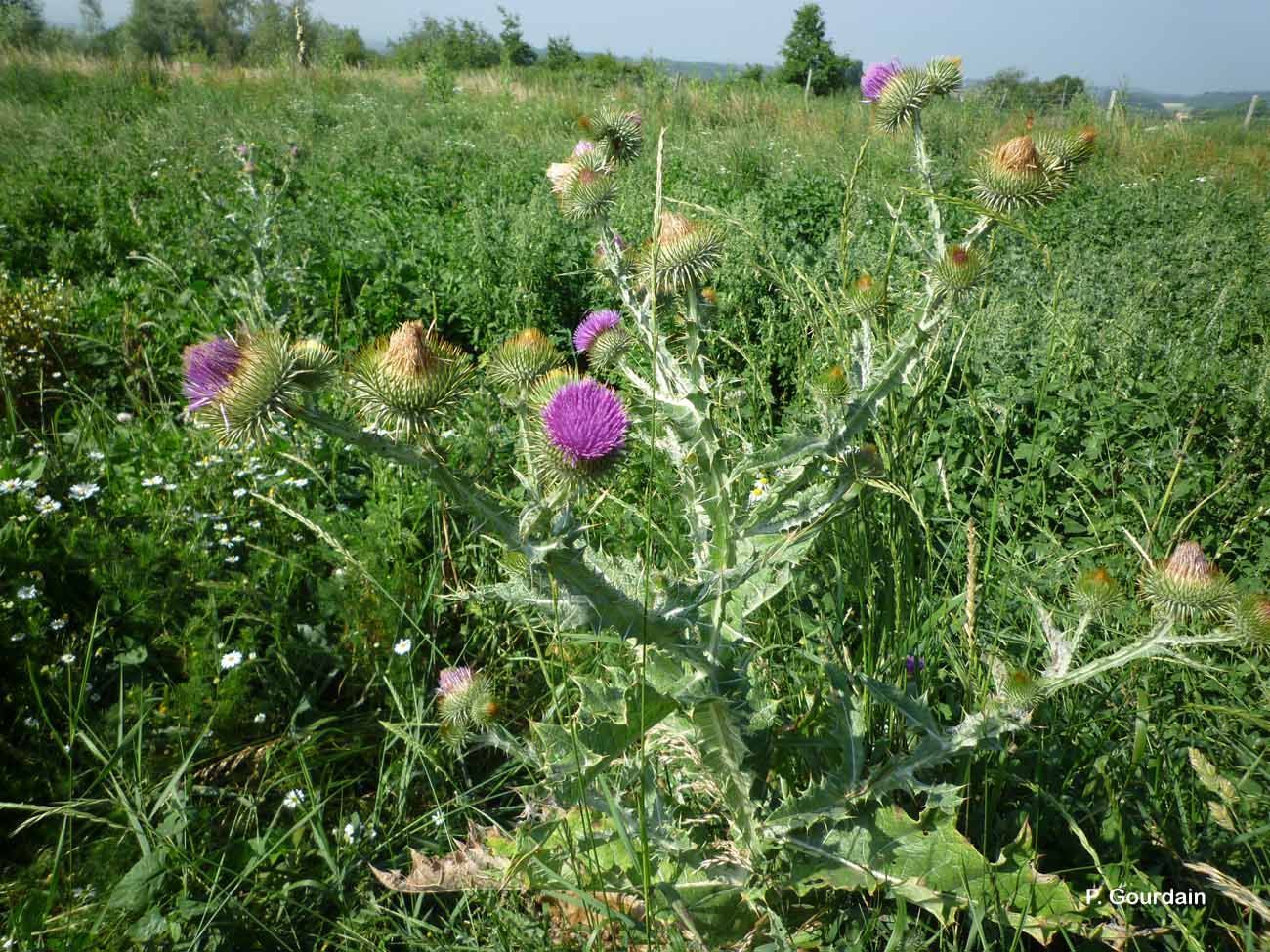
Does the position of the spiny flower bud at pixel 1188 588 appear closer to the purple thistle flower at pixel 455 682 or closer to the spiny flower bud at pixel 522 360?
the spiny flower bud at pixel 522 360

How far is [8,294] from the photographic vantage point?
14.0 ft

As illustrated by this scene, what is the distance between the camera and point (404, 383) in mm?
1373

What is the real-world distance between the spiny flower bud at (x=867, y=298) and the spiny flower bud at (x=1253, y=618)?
38.6 inches

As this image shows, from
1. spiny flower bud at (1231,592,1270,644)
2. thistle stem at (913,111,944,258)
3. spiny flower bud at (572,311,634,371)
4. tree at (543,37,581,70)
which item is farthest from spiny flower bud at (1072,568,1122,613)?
tree at (543,37,581,70)

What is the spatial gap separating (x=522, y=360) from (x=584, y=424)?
1.72 ft

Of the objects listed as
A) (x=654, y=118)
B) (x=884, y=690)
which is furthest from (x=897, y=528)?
(x=654, y=118)

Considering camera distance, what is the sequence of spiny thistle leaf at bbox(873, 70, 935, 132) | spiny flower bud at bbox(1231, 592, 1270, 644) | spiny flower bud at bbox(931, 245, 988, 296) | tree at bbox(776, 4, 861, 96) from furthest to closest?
tree at bbox(776, 4, 861, 96)
spiny thistle leaf at bbox(873, 70, 935, 132)
spiny flower bud at bbox(931, 245, 988, 296)
spiny flower bud at bbox(1231, 592, 1270, 644)

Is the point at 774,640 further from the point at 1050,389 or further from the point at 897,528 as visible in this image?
the point at 1050,389

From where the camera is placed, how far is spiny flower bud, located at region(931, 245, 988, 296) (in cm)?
170

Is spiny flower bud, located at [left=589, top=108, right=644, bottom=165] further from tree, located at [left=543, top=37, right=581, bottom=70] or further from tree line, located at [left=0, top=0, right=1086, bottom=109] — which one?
tree, located at [left=543, top=37, right=581, bottom=70]

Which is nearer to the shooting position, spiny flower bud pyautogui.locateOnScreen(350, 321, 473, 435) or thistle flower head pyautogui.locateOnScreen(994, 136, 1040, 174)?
spiny flower bud pyautogui.locateOnScreen(350, 321, 473, 435)

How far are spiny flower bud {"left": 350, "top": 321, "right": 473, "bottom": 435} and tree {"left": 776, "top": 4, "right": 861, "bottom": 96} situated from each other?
48.7 metres

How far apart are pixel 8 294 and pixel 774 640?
14.4ft

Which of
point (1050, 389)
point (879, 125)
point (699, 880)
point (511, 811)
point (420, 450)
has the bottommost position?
point (511, 811)
